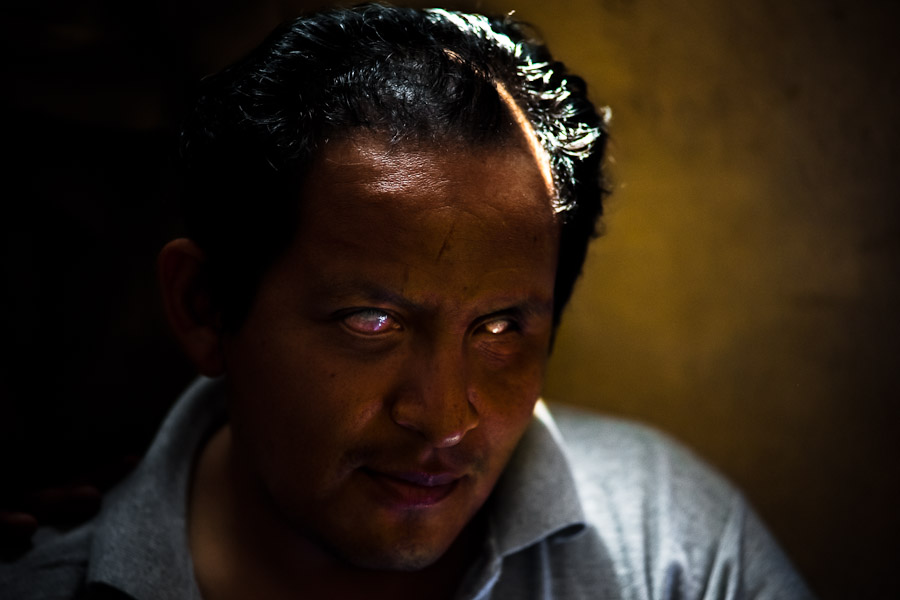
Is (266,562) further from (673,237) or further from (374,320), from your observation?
(673,237)

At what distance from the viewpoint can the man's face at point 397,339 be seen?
1.11 meters

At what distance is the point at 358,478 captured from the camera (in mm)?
1174

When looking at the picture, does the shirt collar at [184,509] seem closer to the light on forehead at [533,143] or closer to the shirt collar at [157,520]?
the shirt collar at [157,520]

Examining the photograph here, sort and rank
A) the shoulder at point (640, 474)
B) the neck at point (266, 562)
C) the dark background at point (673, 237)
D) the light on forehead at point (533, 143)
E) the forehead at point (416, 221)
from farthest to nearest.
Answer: the dark background at point (673, 237) < the shoulder at point (640, 474) < the neck at point (266, 562) < the light on forehead at point (533, 143) < the forehead at point (416, 221)

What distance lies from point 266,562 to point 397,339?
466mm

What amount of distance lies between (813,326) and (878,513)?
423 millimetres

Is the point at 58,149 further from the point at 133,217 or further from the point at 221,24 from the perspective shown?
the point at 221,24

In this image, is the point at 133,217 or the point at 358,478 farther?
the point at 133,217

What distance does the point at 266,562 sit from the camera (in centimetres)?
136

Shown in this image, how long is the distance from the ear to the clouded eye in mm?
269

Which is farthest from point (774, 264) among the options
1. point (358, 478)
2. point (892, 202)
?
point (358, 478)

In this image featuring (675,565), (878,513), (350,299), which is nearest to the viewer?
(350,299)

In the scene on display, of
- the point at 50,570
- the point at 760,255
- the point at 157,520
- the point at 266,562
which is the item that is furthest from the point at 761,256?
the point at 50,570

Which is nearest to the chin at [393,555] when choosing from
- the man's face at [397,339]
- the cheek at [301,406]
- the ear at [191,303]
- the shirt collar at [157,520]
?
the man's face at [397,339]
